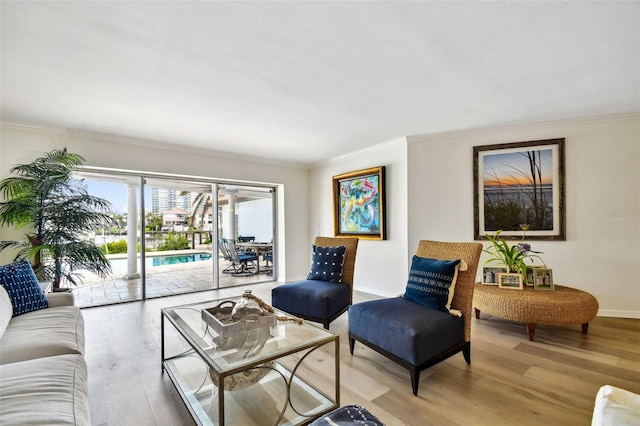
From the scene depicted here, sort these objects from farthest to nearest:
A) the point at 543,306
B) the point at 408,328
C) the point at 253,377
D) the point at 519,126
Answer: the point at 519,126, the point at 543,306, the point at 408,328, the point at 253,377

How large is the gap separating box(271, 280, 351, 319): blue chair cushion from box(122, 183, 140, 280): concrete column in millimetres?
2944

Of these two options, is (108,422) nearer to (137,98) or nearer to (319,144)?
(137,98)

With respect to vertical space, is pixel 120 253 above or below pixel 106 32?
below

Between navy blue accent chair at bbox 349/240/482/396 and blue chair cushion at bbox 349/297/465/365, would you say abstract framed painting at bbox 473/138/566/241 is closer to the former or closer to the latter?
navy blue accent chair at bbox 349/240/482/396

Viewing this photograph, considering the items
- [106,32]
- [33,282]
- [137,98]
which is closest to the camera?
[106,32]

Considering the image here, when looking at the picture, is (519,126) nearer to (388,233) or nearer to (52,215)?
(388,233)

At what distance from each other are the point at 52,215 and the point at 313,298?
2.92m

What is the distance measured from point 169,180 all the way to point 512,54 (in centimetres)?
476

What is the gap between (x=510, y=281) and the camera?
126 inches

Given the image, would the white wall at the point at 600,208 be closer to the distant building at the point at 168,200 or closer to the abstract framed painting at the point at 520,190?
the abstract framed painting at the point at 520,190

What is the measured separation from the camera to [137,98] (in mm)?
2795

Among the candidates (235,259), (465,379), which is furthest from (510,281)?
(235,259)

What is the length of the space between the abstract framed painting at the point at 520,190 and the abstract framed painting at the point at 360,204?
137 centimetres

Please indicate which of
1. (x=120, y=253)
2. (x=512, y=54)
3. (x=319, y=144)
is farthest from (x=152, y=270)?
(x=512, y=54)
